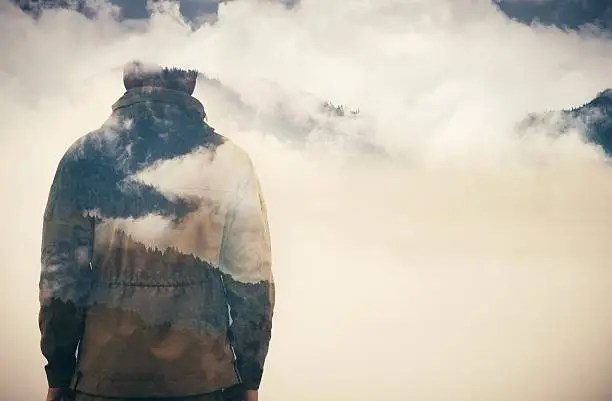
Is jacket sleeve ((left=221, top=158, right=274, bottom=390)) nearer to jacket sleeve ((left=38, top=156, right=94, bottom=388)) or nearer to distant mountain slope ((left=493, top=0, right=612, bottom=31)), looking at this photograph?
jacket sleeve ((left=38, top=156, right=94, bottom=388))

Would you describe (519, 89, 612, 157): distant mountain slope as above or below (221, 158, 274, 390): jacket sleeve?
above

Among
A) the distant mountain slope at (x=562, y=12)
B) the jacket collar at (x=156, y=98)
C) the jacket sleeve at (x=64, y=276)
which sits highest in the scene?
the distant mountain slope at (x=562, y=12)

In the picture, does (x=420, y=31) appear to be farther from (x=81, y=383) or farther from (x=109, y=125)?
(x=81, y=383)

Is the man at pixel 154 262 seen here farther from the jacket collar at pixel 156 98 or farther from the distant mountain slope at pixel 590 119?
the distant mountain slope at pixel 590 119

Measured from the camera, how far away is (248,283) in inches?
80.0

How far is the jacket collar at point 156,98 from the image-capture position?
2064 mm

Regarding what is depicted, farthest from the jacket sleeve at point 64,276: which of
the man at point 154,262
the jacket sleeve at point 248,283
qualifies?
the jacket sleeve at point 248,283

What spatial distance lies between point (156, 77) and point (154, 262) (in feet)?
1.78

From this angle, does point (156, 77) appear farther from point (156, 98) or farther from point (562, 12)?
point (562, 12)

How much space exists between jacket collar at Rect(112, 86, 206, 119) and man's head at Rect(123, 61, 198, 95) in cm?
1

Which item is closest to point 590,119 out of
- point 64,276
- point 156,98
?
point 156,98

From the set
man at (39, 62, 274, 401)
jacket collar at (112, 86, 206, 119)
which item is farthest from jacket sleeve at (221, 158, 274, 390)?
jacket collar at (112, 86, 206, 119)

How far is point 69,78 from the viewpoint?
6.97 ft

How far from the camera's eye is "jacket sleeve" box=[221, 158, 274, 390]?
202 centimetres
